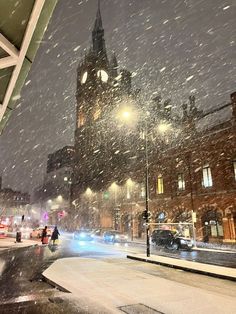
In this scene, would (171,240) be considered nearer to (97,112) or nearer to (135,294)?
(135,294)

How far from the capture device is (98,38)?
96625mm

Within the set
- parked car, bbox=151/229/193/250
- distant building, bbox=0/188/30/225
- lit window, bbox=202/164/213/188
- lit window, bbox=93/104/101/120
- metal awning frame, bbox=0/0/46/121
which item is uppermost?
lit window, bbox=93/104/101/120

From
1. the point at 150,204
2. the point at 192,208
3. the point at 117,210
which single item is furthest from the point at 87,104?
the point at 192,208

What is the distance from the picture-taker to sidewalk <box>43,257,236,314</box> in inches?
294

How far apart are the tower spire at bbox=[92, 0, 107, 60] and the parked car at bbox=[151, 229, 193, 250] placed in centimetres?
6820

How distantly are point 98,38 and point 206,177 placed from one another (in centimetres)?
7632

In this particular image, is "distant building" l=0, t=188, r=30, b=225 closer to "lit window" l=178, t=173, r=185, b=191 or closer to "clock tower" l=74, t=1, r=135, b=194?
"clock tower" l=74, t=1, r=135, b=194

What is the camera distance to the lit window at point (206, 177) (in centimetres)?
3253

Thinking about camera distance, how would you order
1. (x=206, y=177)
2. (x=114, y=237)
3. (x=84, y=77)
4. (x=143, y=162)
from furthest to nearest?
(x=84, y=77) < (x=143, y=162) < (x=114, y=237) < (x=206, y=177)

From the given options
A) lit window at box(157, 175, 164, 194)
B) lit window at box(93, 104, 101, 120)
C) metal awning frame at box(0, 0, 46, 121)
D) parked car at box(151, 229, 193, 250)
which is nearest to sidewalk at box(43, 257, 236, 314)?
metal awning frame at box(0, 0, 46, 121)

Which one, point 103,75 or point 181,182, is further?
point 103,75

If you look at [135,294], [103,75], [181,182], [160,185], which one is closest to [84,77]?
[103,75]

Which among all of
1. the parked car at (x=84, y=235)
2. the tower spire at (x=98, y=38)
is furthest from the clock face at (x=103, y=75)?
the parked car at (x=84, y=235)

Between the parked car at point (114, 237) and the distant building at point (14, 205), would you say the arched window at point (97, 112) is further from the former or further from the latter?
the parked car at point (114, 237)
